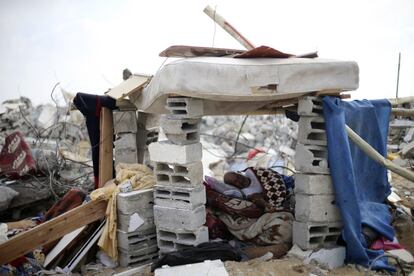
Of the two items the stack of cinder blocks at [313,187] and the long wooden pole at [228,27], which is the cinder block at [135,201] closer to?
the stack of cinder blocks at [313,187]

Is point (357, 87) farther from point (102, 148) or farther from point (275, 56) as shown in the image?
point (102, 148)

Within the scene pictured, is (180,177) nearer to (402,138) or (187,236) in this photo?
(187,236)

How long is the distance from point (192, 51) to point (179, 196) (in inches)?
69.1

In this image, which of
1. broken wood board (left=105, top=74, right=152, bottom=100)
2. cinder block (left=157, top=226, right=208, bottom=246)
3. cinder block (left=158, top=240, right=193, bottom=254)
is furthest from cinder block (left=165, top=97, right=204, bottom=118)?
cinder block (left=158, top=240, right=193, bottom=254)

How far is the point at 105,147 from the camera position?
5895 millimetres

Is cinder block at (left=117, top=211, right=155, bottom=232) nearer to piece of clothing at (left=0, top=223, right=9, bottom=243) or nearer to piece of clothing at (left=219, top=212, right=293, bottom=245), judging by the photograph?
piece of clothing at (left=219, top=212, right=293, bottom=245)

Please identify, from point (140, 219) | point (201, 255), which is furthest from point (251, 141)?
point (201, 255)

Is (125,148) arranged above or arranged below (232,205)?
above

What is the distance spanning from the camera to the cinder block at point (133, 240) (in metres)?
4.77

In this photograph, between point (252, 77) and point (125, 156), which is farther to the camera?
point (125, 156)

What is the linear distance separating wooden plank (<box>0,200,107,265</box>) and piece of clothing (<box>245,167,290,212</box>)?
7.37ft

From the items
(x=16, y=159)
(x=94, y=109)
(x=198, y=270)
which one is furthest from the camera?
(x=16, y=159)

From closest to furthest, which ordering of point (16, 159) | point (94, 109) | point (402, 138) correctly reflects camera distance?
1. point (94, 109)
2. point (16, 159)
3. point (402, 138)

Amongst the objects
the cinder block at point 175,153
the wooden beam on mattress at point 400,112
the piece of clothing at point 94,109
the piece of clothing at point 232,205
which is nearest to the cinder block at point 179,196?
the cinder block at point 175,153
